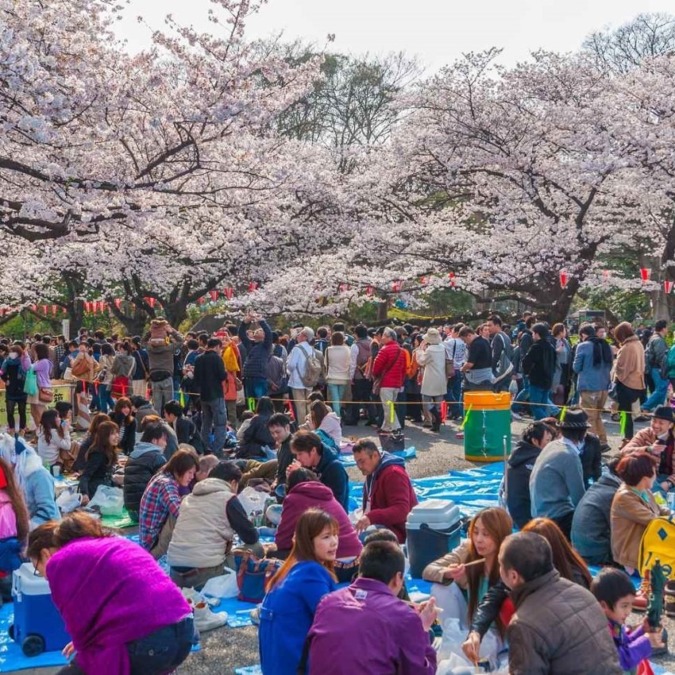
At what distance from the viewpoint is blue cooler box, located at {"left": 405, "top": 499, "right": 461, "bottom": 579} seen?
717 centimetres

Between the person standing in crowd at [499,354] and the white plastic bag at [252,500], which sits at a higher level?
the person standing in crowd at [499,354]

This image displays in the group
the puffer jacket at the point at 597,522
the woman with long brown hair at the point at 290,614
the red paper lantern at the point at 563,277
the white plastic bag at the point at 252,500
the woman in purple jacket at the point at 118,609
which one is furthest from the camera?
the red paper lantern at the point at 563,277

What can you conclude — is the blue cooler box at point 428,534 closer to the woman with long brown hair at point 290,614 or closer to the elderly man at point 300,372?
→ the woman with long brown hair at point 290,614

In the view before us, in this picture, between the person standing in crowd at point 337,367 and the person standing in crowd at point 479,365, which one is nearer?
the person standing in crowd at point 479,365

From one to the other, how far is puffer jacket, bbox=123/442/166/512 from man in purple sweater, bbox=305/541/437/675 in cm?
504

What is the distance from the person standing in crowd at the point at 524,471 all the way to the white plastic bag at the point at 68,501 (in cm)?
441

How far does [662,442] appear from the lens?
372 inches

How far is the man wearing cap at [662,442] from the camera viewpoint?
9172mm

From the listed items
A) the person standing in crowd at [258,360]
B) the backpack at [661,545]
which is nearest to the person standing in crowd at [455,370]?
the person standing in crowd at [258,360]

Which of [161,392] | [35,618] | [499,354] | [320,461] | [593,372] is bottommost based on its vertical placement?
[35,618]

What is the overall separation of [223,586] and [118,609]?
301 cm

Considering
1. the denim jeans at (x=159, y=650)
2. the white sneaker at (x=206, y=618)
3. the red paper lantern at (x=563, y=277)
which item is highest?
the red paper lantern at (x=563, y=277)

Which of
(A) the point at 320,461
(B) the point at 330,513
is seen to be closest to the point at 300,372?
(A) the point at 320,461

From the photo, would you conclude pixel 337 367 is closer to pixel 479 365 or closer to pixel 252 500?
pixel 479 365
